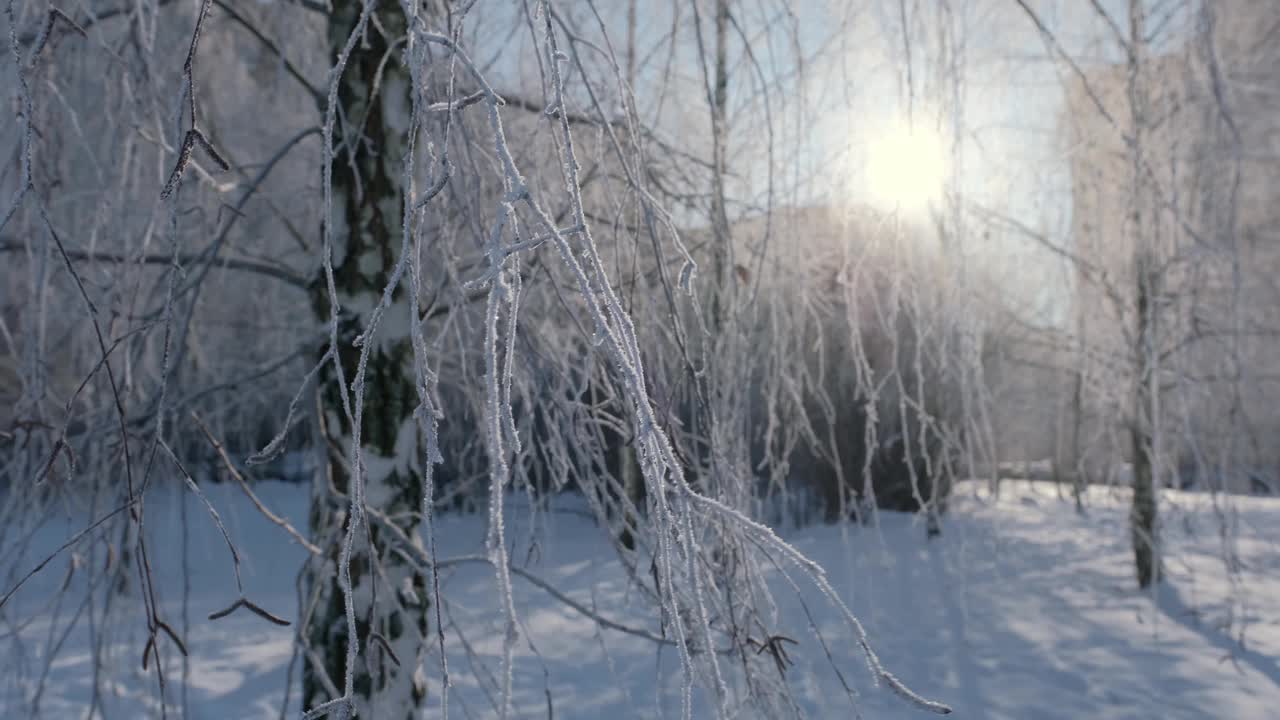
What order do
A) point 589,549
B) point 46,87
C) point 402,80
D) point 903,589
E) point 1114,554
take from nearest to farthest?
point 46,87
point 402,80
point 903,589
point 1114,554
point 589,549

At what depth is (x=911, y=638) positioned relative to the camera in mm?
4477

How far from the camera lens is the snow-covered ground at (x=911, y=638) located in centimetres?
345

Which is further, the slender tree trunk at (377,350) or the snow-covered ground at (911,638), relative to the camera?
the snow-covered ground at (911,638)

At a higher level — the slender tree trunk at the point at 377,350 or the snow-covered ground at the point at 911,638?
the slender tree trunk at the point at 377,350

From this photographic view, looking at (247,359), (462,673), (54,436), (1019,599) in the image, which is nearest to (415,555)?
(54,436)

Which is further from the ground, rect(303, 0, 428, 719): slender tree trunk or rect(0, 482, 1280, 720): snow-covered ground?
rect(303, 0, 428, 719): slender tree trunk

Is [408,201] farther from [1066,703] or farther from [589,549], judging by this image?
[589,549]

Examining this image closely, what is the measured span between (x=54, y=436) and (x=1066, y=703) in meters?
3.52

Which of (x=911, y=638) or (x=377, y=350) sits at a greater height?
(x=377, y=350)

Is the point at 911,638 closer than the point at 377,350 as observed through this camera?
No

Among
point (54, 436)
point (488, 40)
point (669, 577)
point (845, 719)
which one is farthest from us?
point (845, 719)

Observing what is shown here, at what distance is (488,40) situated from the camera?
79.7 inches

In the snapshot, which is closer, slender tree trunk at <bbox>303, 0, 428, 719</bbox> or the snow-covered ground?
slender tree trunk at <bbox>303, 0, 428, 719</bbox>

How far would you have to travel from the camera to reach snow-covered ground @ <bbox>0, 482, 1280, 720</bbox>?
3451mm
